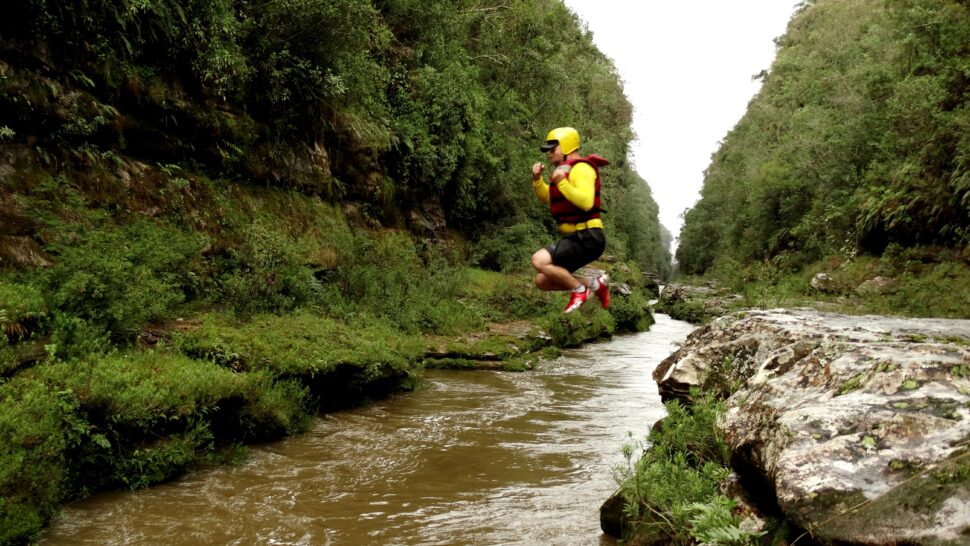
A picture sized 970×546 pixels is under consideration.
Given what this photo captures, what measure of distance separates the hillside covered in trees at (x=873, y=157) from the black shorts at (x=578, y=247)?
55.6 ft

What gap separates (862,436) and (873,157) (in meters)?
31.3

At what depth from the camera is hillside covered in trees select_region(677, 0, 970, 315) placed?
62.3 ft

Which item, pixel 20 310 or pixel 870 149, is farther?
pixel 870 149

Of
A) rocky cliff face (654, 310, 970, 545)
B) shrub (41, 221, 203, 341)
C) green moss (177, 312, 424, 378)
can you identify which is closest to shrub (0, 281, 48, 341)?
shrub (41, 221, 203, 341)

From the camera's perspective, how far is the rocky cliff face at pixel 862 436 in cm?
317

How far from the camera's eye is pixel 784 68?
62.1 m

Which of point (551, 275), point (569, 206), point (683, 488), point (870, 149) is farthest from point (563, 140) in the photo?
point (870, 149)

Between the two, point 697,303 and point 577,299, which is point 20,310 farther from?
point 697,303

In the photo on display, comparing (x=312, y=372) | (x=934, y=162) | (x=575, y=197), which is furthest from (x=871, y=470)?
(x=934, y=162)

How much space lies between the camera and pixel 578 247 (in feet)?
16.7

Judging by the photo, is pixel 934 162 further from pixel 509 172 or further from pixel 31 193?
pixel 31 193

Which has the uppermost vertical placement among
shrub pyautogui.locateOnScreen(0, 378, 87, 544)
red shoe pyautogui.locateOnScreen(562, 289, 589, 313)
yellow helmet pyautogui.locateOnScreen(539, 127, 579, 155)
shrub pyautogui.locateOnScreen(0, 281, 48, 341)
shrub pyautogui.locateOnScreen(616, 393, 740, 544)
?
yellow helmet pyautogui.locateOnScreen(539, 127, 579, 155)

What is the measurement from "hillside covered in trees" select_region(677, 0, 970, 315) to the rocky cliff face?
616 inches

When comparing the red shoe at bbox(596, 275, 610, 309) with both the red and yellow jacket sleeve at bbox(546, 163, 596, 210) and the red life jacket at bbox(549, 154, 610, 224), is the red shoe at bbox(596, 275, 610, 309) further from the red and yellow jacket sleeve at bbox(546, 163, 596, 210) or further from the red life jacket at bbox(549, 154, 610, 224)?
the red and yellow jacket sleeve at bbox(546, 163, 596, 210)
